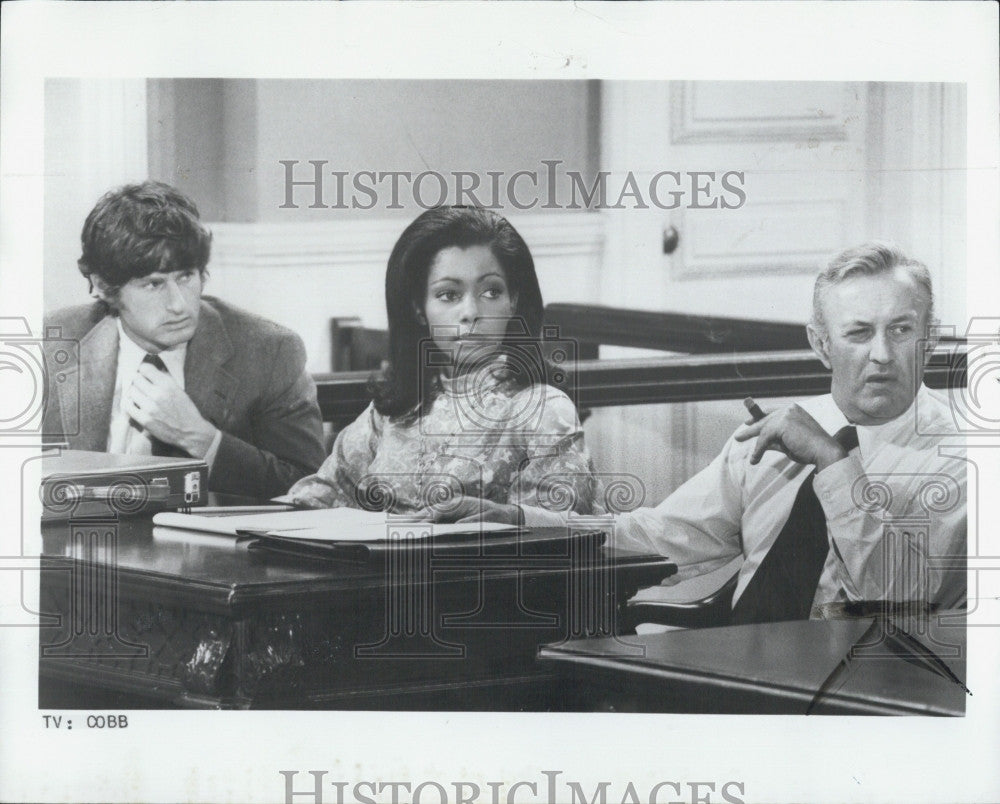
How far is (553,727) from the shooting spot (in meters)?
2.14

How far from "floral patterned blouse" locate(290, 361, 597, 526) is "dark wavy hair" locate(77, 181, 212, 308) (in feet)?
1.21

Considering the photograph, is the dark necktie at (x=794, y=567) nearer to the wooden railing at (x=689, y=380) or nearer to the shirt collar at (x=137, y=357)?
the wooden railing at (x=689, y=380)

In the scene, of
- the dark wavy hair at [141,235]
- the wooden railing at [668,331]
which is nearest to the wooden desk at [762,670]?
the wooden railing at [668,331]

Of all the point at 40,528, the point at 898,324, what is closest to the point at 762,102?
the point at 898,324

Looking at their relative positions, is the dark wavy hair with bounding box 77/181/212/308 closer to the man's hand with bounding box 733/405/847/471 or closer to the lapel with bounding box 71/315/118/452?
the lapel with bounding box 71/315/118/452

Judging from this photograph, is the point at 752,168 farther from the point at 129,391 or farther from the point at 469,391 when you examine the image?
the point at 129,391

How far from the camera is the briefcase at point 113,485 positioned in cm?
216

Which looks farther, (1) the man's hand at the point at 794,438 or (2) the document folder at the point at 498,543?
(1) the man's hand at the point at 794,438

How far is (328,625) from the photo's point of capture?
2.00 metres

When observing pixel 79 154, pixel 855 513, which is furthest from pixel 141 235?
pixel 855 513

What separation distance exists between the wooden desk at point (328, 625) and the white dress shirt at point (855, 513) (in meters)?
0.07

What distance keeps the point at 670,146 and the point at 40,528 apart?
1025 millimetres

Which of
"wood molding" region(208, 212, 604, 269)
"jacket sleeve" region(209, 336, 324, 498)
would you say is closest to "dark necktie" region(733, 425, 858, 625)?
"wood molding" region(208, 212, 604, 269)

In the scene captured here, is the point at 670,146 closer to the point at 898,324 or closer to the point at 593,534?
the point at 898,324
